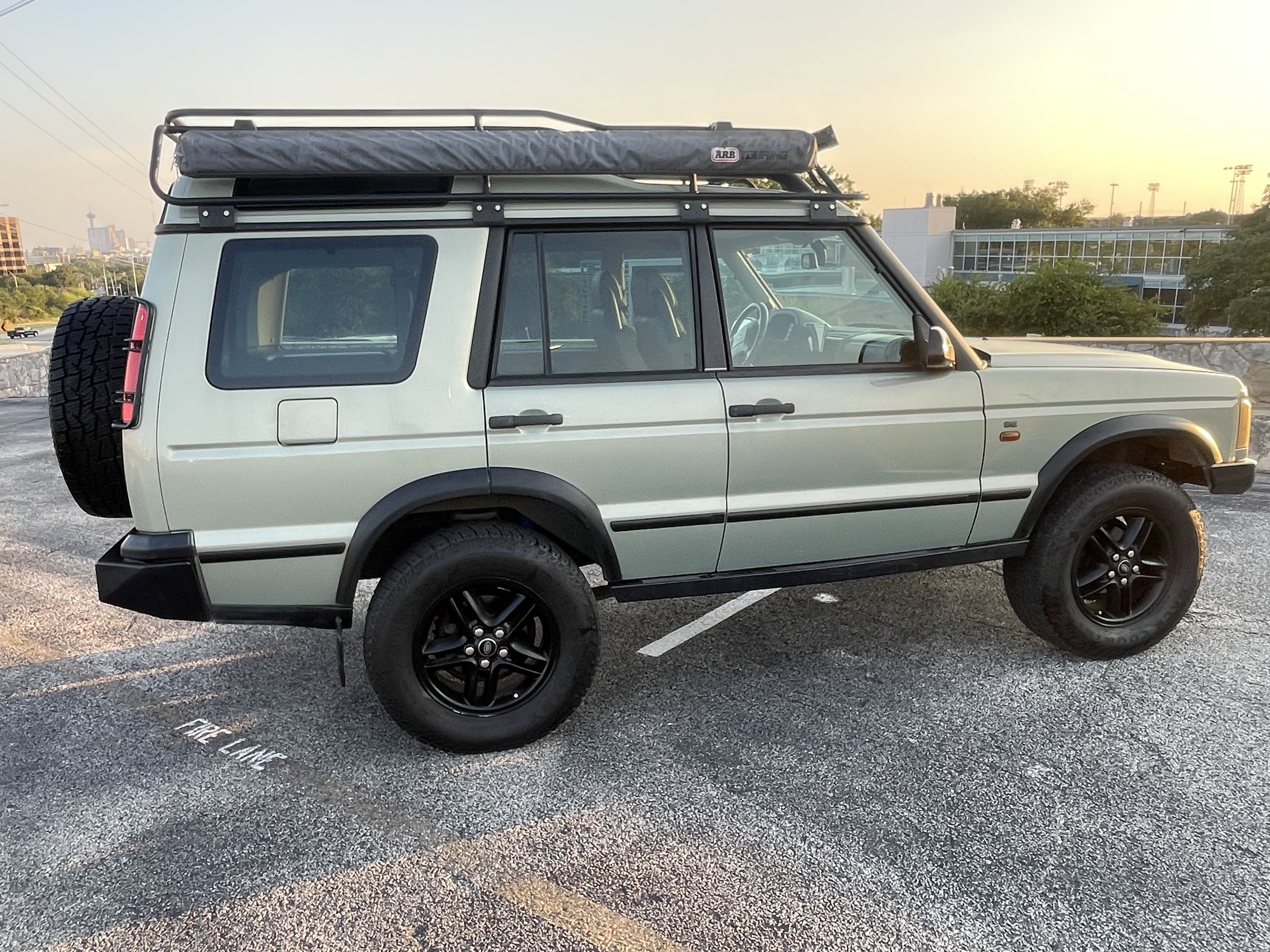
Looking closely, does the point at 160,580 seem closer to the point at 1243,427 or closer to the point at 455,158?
the point at 455,158

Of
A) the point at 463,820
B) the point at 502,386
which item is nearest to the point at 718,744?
the point at 463,820

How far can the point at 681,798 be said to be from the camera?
10.0 feet

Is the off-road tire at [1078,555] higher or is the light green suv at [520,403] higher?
the light green suv at [520,403]

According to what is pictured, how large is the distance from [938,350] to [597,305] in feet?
4.25

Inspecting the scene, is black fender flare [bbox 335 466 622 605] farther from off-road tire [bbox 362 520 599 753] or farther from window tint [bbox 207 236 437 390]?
window tint [bbox 207 236 437 390]

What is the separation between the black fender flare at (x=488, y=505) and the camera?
3.15 m

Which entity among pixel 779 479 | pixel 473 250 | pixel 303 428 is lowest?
pixel 779 479

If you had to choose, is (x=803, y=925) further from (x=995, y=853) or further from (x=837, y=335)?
(x=837, y=335)

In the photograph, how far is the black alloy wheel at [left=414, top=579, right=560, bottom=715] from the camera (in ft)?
10.8

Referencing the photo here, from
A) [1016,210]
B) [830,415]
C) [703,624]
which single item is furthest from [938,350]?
[1016,210]

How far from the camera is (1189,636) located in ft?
14.2

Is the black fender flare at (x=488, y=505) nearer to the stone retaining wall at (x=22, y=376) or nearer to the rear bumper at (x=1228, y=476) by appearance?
the rear bumper at (x=1228, y=476)

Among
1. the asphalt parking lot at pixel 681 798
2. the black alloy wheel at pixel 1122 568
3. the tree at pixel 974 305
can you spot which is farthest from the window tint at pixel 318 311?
the tree at pixel 974 305

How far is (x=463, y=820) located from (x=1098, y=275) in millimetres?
59150
